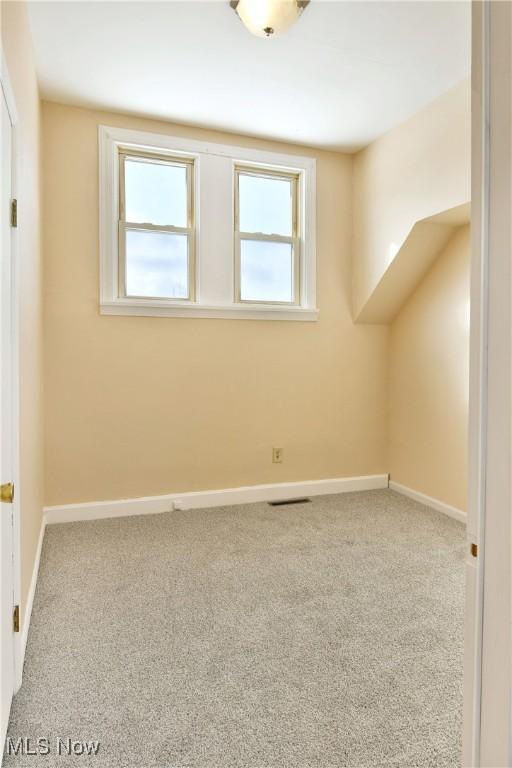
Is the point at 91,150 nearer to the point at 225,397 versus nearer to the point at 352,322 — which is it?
the point at 225,397

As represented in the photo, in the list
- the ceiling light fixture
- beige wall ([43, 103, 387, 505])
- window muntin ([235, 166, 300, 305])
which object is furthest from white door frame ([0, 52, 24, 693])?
window muntin ([235, 166, 300, 305])

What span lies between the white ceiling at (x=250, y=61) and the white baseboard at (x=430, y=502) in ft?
9.08

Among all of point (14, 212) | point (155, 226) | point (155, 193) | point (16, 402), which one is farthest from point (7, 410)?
point (155, 193)

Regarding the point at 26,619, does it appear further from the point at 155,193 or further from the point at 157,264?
the point at 155,193

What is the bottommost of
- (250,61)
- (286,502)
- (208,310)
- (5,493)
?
(286,502)

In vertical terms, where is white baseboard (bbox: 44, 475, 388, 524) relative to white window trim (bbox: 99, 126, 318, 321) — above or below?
below

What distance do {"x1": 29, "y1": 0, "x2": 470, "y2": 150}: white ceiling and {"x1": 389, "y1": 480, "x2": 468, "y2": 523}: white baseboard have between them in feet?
9.08

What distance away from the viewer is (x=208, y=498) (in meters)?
3.70

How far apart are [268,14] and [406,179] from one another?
5.22 ft

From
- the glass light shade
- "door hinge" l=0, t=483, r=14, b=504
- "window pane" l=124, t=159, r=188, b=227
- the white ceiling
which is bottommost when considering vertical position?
"door hinge" l=0, t=483, r=14, b=504

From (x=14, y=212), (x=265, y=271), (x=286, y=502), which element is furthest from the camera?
(x=265, y=271)

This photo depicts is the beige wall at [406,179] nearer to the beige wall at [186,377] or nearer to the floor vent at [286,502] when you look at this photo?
the beige wall at [186,377]

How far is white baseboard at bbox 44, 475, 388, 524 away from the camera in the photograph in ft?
11.1

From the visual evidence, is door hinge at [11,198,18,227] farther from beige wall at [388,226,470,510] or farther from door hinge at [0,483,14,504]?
beige wall at [388,226,470,510]
